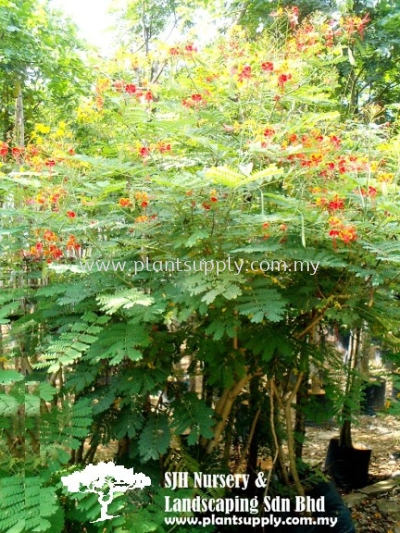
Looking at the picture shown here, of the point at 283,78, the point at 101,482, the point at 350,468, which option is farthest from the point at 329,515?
the point at 283,78

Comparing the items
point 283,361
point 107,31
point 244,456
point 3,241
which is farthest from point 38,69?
point 244,456

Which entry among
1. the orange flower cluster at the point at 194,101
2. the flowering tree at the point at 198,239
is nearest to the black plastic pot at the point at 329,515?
the flowering tree at the point at 198,239

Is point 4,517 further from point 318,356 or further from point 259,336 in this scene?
point 318,356

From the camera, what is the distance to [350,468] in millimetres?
3232

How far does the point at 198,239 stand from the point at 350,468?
2.40 m

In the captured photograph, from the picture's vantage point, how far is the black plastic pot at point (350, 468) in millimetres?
3197

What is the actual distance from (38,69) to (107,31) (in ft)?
7.45

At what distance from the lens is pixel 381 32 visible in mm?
3201

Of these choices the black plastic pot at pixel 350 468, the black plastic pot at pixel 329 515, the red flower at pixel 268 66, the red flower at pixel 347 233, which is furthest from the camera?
the black plastic pot at pixel 350 468

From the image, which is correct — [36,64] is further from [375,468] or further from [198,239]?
[375,468]

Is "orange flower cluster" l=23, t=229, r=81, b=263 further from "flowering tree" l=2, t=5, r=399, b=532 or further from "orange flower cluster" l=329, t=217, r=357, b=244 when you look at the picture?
"orange flower cluster" l=329, t=217, r=357, b=244

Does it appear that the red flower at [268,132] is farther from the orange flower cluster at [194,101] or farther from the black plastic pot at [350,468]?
the black plastic pot at [350,468]

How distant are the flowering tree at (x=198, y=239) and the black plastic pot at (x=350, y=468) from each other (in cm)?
141

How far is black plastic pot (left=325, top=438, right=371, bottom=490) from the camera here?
3.20 meters
